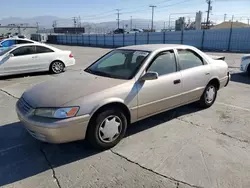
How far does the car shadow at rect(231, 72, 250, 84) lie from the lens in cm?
828

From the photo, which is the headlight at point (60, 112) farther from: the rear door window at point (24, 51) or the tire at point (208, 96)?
the rear door window at point (24, 51)

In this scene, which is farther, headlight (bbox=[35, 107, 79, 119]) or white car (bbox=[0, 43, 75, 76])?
white car (bbox=[0, 43, 75, 76])

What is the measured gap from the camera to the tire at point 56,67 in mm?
9927

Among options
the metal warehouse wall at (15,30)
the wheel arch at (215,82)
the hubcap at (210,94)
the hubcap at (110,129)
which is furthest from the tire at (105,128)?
the metal warehouse wall at (15,30)

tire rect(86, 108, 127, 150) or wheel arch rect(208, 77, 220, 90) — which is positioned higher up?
wheel arch rect(208, 77, 220, 90)

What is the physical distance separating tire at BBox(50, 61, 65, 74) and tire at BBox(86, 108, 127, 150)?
24.0 feet

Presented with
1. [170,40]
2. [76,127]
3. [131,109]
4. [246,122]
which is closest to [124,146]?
[131,109]

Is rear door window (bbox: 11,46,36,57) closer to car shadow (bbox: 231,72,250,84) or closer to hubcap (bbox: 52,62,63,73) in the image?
hubcap (bbox: 52,62,63,73)

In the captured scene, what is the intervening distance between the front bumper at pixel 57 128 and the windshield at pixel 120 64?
113 cm

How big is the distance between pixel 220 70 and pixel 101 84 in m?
3.18

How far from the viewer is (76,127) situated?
3.05 m

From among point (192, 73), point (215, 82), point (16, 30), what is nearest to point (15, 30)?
point (16, 30)

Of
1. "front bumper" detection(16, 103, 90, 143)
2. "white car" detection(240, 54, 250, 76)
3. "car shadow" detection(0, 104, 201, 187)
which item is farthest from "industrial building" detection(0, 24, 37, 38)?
"front bumper" detection(16, 103, 90, 143)

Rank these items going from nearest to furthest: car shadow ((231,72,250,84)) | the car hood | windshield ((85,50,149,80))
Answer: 1. the car hood
2. windshield ((85,50,149,80))
3. car shadow ((231,72,250,84))
